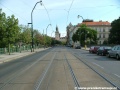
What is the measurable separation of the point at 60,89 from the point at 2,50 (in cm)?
3977

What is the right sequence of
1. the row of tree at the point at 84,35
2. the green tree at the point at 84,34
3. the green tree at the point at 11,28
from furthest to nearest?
the row of tree at the point at 84,35 < the green tree at the point at 84,34 < the green tree at the point at 11,28

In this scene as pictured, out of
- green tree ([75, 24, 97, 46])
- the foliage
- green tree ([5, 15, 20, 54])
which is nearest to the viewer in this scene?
the foliage

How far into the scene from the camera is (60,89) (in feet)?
31.4

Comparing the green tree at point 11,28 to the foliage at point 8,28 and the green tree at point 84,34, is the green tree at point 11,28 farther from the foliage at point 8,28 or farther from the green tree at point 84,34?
the green tree at point 84,34

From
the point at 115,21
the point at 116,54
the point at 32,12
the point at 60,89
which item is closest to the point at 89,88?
the point at 60,89

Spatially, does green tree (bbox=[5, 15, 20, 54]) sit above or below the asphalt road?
above

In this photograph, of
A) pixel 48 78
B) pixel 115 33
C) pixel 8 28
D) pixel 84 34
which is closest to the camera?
pixel 48 78

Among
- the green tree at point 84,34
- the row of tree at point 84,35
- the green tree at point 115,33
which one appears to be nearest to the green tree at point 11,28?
the green tree at point 115,33

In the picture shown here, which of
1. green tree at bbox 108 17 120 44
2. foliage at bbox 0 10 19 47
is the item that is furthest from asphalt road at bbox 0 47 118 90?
green tree at bbox 108 17 120 44

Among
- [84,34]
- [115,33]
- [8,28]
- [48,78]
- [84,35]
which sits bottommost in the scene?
[48,78]

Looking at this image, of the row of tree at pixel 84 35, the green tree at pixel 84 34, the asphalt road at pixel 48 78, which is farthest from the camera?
the row of tree at pixel 84 35

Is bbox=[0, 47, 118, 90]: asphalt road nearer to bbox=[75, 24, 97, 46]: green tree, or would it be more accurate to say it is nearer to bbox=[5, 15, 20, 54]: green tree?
bbox=[5, 15, 20, 54]: green tree

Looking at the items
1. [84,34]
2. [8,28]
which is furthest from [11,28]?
[84,34]

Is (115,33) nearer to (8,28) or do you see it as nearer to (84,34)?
(84,34)
